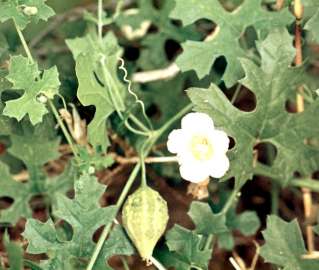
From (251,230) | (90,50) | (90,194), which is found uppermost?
(90,50)

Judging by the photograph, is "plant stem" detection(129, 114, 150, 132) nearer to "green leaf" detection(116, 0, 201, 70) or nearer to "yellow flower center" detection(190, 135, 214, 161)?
"yellow flower center" detection(190, 135, 214, 161)

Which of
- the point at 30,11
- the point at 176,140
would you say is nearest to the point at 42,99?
the point at 30,11

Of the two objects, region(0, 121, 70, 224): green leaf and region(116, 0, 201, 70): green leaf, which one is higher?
region(116, 0, 201, 70): green leaf

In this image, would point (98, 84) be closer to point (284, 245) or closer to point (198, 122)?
point (198, 122)

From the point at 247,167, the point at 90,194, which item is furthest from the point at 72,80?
the point at 247,167

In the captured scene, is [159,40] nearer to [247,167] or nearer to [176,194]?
[176,194]

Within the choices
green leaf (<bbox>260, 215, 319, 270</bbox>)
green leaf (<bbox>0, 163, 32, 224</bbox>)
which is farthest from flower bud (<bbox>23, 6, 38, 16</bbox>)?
green leaf (<bbox>260, 215, 319, 270</bbox>)
